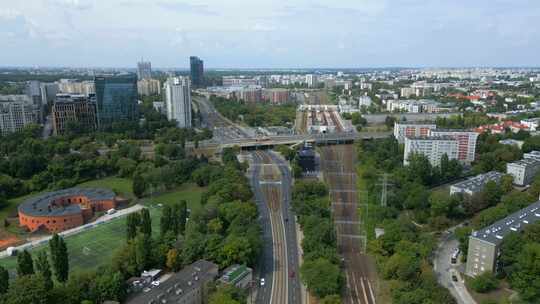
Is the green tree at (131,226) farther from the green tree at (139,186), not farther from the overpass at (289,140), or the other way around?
the overpass at (289,140)

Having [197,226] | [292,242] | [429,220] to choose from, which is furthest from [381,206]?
[197,226]

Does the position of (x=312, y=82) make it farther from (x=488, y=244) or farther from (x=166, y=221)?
(x=488, y=244)

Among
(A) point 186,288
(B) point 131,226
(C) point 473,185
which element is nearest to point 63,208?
(B) point 131,226

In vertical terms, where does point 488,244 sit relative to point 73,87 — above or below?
below

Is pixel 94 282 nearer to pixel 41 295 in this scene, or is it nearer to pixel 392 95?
pixel 41 295

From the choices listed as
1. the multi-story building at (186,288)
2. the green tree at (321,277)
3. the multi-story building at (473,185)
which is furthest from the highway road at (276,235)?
the multi-story building at (473,185)

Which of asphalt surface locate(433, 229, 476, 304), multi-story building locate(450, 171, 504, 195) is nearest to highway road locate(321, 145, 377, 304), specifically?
asphalt surface locate(433, 229, 476, 304)

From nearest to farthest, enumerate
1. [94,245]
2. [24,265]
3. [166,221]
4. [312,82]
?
1. [24,265]
2. [166,221]
3. [94,245]
4. [312,82]

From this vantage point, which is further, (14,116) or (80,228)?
(14,116)
